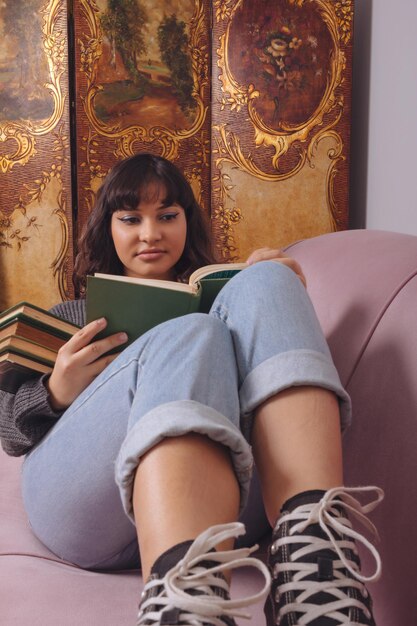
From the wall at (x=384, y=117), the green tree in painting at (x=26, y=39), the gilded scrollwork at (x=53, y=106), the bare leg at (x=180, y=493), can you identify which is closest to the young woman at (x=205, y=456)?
the bare leg at (x=180, y=493)

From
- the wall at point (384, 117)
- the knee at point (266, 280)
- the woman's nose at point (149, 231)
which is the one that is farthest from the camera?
the wall at point (384, 117)

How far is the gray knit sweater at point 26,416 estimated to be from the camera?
3.36 feet

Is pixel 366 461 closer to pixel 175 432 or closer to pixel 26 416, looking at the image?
pixel 175 432

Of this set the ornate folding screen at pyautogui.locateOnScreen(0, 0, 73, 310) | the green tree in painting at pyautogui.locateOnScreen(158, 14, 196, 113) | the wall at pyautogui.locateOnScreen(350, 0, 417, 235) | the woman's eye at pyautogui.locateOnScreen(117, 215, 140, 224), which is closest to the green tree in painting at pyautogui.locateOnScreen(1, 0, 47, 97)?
the ornate folding screen at pyautogui.locateOnScreen(0, 0, 73, 310)

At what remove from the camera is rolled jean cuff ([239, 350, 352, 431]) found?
0.75 m

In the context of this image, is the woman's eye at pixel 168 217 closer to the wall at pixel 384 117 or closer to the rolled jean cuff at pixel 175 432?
the rolled jean cuff at pixel 175 432

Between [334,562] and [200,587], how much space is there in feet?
0.44

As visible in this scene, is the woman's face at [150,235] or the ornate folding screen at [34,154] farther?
the ornate folding screen at [34,154]

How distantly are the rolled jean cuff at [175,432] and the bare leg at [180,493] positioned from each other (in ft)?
0.04

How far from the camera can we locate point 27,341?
105cm

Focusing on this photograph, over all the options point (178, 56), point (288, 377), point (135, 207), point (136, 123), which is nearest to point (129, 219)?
point (135, 207)

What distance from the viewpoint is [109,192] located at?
1.47 metres

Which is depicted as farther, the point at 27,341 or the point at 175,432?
the point at 27,341

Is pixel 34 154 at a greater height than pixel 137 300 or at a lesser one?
greater
